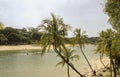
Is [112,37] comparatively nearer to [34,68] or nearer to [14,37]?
[34,68]

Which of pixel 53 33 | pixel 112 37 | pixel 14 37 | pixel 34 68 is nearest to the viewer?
pixel 53 33

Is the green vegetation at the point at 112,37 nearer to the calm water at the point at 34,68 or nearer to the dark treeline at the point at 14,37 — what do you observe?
the calm water at the point at 34,68

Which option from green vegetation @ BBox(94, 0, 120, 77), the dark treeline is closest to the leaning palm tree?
green vegetation @ BBox(94, 0, 120, 77)

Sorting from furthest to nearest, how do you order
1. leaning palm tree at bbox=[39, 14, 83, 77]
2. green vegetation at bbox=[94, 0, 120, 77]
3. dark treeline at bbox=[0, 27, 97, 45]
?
1. dark treeline at bbox=[0, 27, 97, 45]
2. leaning palm tree at bbox=[39, 14, 83, 77]
3. green vegetation at bbox=[94, 0, 120, 77]

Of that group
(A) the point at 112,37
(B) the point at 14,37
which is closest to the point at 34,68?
(A) the point at 112,37

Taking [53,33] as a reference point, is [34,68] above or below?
below

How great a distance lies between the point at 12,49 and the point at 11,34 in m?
9.27

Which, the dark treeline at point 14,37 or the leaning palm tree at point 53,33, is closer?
the leaning palm tree at point 53,33

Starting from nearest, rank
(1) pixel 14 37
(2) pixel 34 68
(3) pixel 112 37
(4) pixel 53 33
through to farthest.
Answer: (4) pixel 53 33 < (3) pixel 112 37 < (2) pixel 34 68 < (1) pixel 14 37

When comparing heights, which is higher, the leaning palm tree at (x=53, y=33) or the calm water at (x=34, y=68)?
the leaning palm tree at (x=53, y=33)

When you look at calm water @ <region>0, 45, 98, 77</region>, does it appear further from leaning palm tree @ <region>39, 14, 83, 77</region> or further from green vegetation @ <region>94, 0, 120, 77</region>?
leaning palm tree @ <region>39, 14, 83, 77</region>

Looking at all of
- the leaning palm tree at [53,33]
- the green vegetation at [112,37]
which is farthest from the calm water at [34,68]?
the leaning palm tree at [53,33]

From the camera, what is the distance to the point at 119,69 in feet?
158

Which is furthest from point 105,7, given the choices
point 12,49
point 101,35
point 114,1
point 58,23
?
point 12,49
